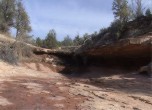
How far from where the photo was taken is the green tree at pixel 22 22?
1041 inches

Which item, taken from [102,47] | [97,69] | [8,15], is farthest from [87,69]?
[8,15]

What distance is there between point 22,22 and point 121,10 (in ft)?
31.4

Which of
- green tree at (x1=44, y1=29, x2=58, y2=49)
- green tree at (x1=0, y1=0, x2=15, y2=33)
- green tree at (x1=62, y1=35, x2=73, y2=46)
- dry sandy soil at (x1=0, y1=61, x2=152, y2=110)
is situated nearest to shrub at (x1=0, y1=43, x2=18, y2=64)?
green tree at (x1=0, y1=0, x2=15, y2=33)

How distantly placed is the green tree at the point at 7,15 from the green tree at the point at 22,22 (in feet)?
5.22

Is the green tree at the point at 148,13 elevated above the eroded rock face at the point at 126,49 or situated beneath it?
elevated above

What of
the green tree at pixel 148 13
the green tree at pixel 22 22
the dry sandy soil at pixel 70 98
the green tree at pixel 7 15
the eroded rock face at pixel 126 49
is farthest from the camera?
the green tree at pixel 7 15

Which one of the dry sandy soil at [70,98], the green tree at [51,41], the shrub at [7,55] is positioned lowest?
the dry sandy soil at [70,98]

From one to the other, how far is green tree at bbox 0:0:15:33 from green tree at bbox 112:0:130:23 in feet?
36.0

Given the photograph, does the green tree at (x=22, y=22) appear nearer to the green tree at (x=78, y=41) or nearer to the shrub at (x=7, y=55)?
the shrub at (x=7, y=55)

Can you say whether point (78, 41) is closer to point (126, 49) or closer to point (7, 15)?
point (7, 15)

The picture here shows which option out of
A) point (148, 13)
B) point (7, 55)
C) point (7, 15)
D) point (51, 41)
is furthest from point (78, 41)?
point (7, 55)

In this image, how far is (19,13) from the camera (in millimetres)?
27625

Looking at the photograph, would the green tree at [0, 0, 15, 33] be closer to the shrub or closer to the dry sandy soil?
the shrub

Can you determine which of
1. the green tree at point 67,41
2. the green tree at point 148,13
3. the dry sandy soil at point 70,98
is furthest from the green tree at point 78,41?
the dry sandy soil at point 70,98
